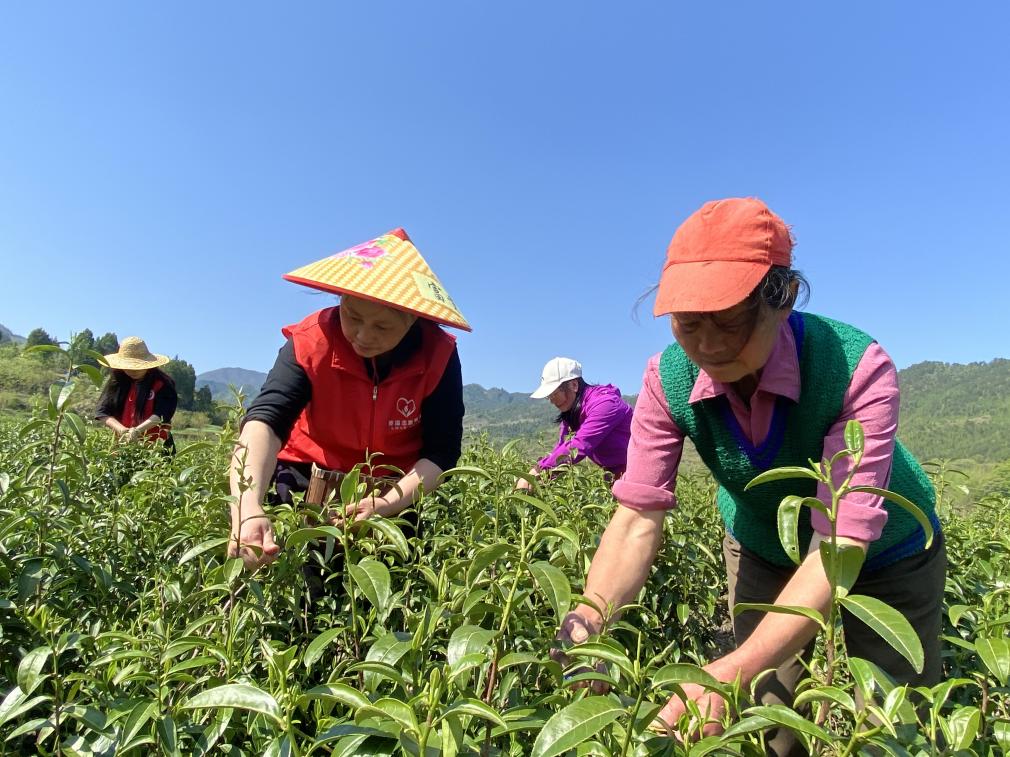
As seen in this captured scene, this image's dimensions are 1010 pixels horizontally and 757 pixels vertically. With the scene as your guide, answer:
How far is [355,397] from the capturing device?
6.95 feet

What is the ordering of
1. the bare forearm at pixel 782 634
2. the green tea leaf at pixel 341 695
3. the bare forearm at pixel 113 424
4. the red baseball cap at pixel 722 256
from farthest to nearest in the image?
the bare forearm at pixel 113 424, the red baseball cap at pixel 722 256, the bare forearm at pixel 782 634, the green tea leaf at pixel 341 695

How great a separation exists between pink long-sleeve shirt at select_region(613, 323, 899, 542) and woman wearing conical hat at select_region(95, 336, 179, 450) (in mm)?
4324

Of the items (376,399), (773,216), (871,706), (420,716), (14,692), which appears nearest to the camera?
(871,706)

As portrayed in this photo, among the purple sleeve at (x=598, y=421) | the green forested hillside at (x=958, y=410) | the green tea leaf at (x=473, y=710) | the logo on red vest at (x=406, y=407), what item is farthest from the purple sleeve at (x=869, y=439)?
the green forested hillside at (x=958, y=410)

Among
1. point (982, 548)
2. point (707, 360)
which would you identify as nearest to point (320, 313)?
point (707, 360)

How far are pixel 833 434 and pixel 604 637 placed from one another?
774 millimetres

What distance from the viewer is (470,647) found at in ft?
2.87

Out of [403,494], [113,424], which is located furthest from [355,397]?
[113,424]

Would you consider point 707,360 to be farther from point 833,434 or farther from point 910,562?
point 910,562

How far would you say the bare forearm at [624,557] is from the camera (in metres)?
1.54

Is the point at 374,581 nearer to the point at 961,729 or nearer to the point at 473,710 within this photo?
the point at 473,710

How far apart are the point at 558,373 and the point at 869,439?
12.2ft

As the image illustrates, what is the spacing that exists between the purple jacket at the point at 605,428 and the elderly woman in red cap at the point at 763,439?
2385mm

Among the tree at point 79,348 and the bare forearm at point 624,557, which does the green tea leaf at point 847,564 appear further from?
the tree at point 79,348
